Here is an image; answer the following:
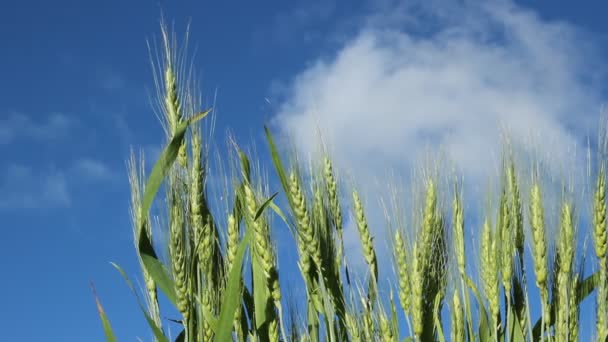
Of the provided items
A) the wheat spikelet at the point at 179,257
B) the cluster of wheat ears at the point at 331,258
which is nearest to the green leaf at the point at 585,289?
the cluster of wheat ears at the point at 331,258

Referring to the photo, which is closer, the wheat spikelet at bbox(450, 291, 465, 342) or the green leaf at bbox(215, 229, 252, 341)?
the green leaf at bbox(215, 229, 252, 341)

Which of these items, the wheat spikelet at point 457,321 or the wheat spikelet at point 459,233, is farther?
the wheat spikelet at point 459,233

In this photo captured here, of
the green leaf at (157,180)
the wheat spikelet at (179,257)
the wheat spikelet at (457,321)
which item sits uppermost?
the green leaf at (157,180)

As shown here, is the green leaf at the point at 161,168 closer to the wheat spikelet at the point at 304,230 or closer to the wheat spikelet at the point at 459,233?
the wheat spikelet at the point at 304,230

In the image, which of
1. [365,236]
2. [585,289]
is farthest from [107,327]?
[585,289]

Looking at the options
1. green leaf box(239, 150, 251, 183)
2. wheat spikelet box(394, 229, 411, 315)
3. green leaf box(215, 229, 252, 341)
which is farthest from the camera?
green leaf box(239, 150, 251, 183)

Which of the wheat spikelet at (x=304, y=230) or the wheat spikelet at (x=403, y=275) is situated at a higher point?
the wheat spikelet at (x=304, y=230)

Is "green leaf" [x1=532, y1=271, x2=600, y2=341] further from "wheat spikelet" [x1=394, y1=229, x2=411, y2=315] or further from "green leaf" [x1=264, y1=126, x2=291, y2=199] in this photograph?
"green leaf" [x1=264, y1=126, x2=291, y2=199]

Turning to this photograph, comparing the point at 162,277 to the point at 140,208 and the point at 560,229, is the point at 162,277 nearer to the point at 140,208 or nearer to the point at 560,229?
the point at 140,208

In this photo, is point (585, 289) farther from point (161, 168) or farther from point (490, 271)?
point (161, 168)

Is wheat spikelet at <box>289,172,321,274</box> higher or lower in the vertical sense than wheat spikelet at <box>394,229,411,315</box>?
higher

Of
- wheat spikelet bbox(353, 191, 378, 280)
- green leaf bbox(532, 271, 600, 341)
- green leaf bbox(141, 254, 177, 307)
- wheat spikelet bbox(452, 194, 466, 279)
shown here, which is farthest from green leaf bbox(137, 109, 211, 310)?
green leaf bbox(532, 271, 600, 341)

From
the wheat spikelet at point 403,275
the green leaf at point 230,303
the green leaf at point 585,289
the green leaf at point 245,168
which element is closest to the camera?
the green leaf at point 230,303

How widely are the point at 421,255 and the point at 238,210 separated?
56cm
